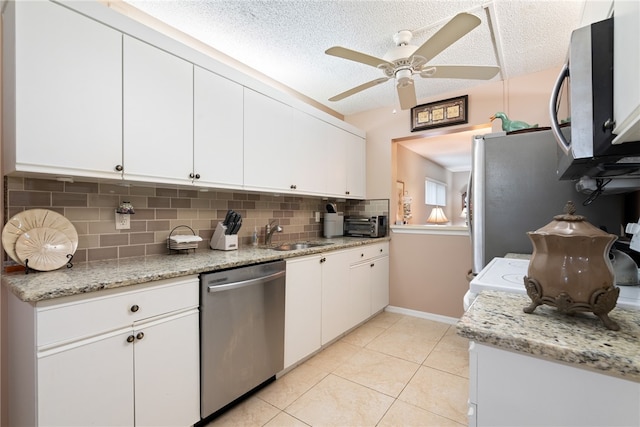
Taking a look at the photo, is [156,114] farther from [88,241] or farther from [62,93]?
[88,241]

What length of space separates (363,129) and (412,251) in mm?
1618

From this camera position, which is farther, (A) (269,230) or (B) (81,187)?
(A) (269,230)

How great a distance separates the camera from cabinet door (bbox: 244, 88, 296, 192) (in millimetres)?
2197

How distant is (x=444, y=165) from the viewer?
7.26 m

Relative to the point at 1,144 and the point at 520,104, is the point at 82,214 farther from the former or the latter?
the point at 520,104

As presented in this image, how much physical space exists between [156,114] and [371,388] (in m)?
2.20

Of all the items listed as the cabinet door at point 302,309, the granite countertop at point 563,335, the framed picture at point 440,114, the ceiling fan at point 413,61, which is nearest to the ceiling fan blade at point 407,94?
the ceiling fan at point 413,61

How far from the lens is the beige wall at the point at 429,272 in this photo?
3090 mm

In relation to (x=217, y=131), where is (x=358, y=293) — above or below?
below

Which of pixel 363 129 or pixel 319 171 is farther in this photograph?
pixel 363 129

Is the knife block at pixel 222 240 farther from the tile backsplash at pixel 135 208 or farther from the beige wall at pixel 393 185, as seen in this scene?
the beige wall at pixel 393 185

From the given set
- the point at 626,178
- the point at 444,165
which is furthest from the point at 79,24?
the point at 444,165

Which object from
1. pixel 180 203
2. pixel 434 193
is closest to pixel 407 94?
pixel 180 203

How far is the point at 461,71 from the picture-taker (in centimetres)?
179
